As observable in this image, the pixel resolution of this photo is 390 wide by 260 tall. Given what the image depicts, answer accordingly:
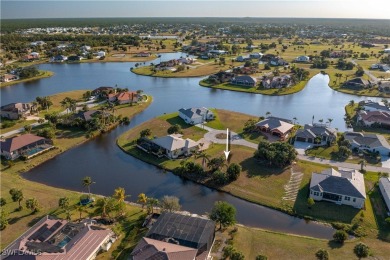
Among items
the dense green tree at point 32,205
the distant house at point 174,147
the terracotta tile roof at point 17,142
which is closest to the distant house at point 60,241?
the dense green tree at point 32,205

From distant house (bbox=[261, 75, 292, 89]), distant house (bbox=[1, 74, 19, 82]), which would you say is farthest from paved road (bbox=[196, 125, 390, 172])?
distant house (bbox=[1, 74, 19, 82])

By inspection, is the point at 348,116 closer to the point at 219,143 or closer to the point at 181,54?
the point at 219,143

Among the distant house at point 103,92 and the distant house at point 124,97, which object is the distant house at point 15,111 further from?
the distant house at point 124,97

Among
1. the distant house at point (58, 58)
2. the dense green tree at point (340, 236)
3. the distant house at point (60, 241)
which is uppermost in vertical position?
the distant house at point (58, 58)

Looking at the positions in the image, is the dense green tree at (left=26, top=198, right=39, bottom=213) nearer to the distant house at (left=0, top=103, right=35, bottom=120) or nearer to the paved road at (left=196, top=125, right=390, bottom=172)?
the paved road at (left=196, top=125, right=390, bottom=172)

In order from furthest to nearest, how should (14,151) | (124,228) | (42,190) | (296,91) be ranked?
(296,91) < (14,151) < (42,190) < (124,228)

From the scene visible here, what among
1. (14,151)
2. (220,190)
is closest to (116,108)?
(14,151)
